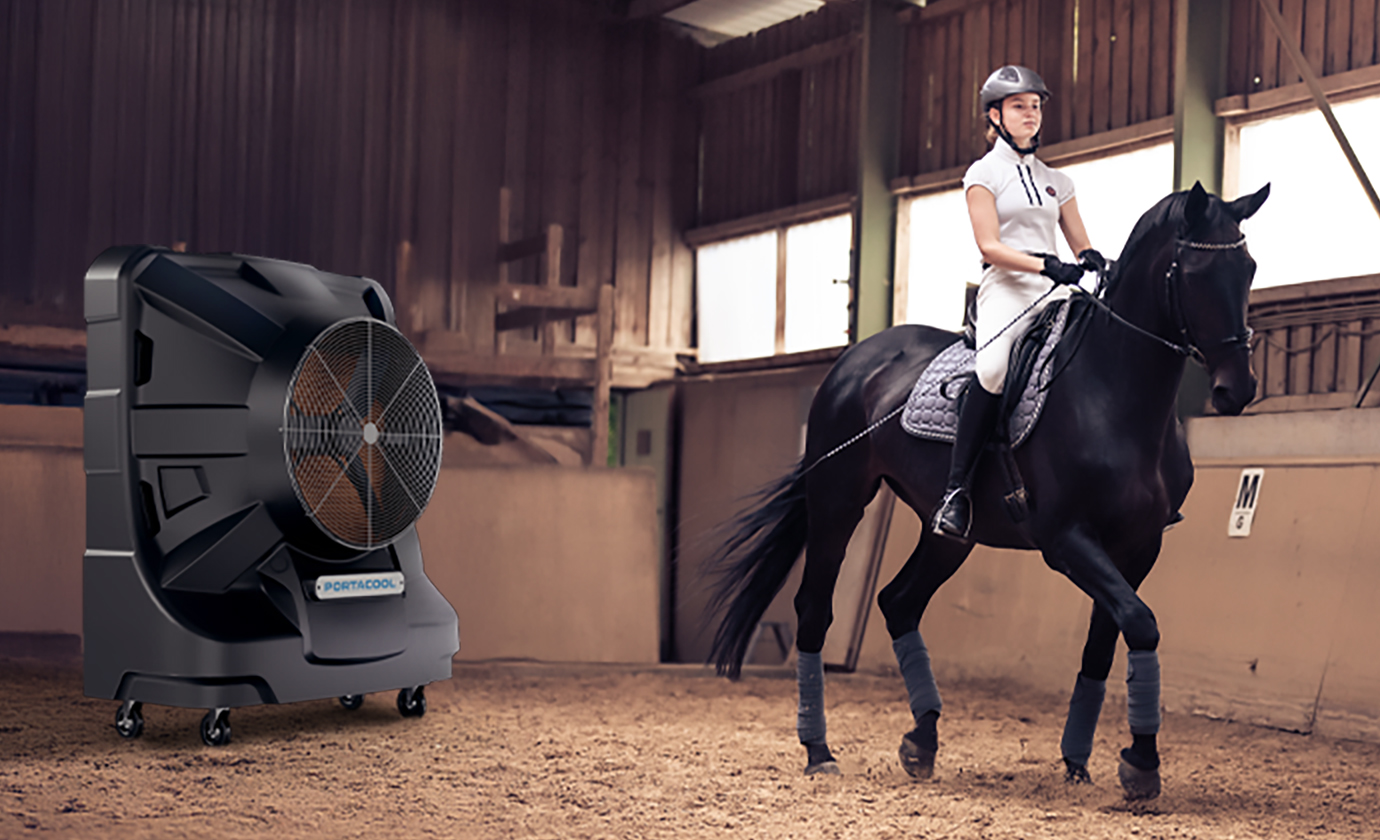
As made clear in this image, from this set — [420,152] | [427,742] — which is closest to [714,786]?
[427,742]

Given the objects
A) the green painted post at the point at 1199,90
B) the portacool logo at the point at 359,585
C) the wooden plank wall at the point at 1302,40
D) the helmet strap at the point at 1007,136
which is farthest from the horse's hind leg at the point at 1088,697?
the wooden plank wall at the point at 1302,40

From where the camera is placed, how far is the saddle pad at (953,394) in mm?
3387

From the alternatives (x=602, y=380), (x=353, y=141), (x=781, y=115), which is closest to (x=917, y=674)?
(x=602, y=380)

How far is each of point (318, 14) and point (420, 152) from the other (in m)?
1.15

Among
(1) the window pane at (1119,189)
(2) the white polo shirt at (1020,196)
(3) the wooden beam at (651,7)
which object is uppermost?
(3) the wooden beam at (651,7)

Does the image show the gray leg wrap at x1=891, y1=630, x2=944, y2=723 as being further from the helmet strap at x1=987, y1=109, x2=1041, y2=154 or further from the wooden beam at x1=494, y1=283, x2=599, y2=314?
the wooden beam at x1=494, y1=283, x2=599, y2=314

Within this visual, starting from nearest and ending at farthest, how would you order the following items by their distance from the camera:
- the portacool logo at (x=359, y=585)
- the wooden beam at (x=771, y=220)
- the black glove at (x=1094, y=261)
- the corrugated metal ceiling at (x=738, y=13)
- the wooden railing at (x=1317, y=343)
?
the black glove at (x=1094, y=261) → the portacool logo at (x=359, y=585) → the wooden railing at (x=1317, y=343) → the wooden beam at (x=771, y=220) → the corrugated metal ceiling at (x=738, y=13)

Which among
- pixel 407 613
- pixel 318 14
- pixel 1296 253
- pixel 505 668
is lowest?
pixel 505 668

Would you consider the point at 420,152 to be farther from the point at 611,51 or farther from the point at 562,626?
the point at 562,626

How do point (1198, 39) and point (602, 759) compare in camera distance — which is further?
point (1198, 39)

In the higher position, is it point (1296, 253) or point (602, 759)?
point (1296, 253)

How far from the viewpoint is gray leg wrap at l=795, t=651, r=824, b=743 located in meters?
3.78

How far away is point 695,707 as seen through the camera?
17.1ft

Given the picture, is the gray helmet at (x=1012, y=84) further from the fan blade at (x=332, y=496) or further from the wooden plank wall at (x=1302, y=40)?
the wooden plank wall at (x=1302, y=40)
